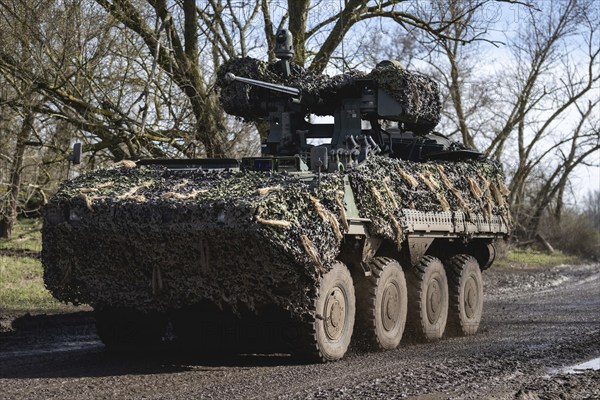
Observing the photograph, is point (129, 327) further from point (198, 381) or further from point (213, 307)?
point (198, 381)

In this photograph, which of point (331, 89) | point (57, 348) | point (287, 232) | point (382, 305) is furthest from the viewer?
point (331, 89)

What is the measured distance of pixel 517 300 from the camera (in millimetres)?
17281

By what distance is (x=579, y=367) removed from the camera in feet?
30.5

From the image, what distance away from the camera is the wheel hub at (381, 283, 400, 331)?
1026 centimetres

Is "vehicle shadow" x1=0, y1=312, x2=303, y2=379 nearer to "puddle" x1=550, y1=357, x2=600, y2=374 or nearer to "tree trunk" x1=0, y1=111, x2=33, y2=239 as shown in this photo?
"puddle" x1=550, y1=357, x2=600, y2=374

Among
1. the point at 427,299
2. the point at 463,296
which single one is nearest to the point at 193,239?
the point at 427,299

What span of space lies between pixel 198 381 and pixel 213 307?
1.26m

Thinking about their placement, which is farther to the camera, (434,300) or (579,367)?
(434,300)

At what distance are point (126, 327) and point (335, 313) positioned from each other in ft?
6.91

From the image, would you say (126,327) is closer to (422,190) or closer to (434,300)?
(422,190)

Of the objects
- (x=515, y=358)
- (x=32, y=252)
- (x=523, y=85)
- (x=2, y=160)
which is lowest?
(x=515, y=358)

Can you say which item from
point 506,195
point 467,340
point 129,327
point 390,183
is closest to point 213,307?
point 129,327

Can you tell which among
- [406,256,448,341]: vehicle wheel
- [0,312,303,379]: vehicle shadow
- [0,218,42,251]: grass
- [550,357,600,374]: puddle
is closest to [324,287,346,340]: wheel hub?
[0,312,303,379]: vehicle shadow

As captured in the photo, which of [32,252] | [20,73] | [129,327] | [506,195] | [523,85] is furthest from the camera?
[523,85]
